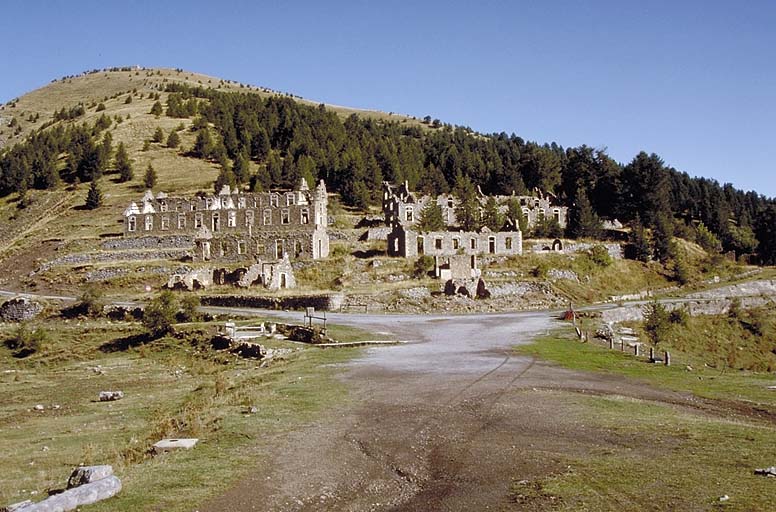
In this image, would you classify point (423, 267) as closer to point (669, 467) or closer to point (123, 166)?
point (669, 467)

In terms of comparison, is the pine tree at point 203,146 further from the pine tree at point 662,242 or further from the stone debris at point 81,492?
the stone debris at point 81,492

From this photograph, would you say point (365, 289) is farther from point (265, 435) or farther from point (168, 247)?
point (265, 435)

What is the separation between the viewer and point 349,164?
9694cm

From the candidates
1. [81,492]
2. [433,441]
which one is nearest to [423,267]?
[433,441]

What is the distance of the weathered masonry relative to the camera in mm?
60188

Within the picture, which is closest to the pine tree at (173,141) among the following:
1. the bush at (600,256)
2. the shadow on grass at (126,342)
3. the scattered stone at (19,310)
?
the scattered stone at (19,310)

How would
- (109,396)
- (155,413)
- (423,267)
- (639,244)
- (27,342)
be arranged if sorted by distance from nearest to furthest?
(155,413)
(109,396)
(27,342)
(423,267)
(639,244)

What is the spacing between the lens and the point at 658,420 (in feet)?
49.6

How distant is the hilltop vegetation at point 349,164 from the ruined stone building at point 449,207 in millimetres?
3477

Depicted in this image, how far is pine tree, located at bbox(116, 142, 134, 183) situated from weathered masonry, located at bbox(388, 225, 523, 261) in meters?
53.5

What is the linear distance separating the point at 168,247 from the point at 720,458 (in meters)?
63.4

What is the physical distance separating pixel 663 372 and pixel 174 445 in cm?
1726

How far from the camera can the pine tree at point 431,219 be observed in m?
69.6

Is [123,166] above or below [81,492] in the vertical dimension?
above
